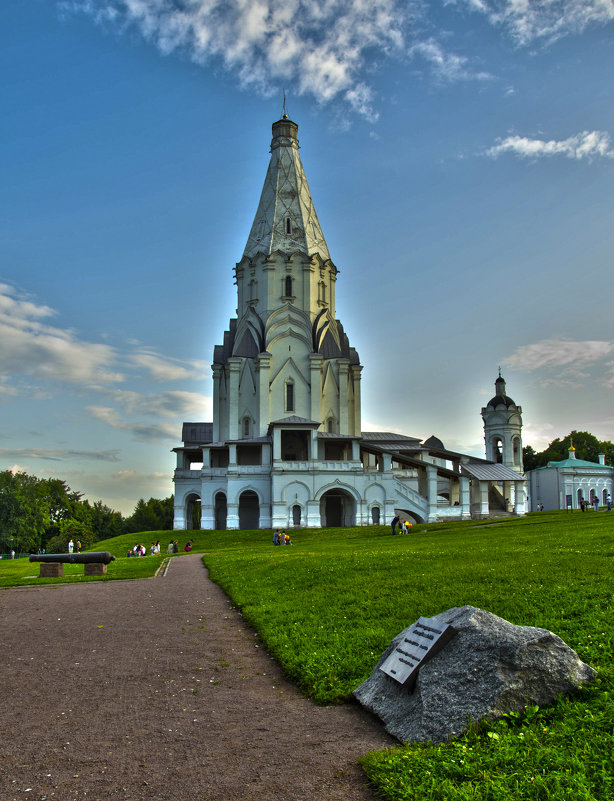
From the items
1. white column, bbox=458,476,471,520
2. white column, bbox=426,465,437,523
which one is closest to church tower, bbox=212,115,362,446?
white column, bbox=426,465,437,523

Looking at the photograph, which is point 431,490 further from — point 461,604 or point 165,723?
point 165,723

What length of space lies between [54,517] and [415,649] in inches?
3619

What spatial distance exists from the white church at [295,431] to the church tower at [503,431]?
9453mm

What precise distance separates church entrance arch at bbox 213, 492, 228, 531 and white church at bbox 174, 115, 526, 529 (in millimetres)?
158

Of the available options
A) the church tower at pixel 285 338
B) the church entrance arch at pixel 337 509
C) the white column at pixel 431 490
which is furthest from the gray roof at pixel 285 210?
the white column at pixel 431 490

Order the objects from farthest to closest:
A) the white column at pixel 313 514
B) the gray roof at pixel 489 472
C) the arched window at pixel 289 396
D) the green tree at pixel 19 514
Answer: the green tree at pixel 19 514 < the arched window at pixel 289 396 < the gray roof at pixel 489 472 < the white column at pixel 313 514

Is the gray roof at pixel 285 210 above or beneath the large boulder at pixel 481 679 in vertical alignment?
above

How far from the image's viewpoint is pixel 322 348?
59.6 m

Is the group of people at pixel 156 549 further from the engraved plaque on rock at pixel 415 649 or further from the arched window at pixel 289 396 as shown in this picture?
the engraved plaque on rock at pixel 415 649

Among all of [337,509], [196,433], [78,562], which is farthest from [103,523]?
[78,562]

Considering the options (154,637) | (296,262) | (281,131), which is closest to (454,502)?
(296,262)

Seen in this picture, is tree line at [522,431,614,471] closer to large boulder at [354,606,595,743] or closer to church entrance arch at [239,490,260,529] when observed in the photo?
church entrance arch at [239,490,260,529]

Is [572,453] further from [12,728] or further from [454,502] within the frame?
[12,728]

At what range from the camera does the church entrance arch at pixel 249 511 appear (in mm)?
56000
